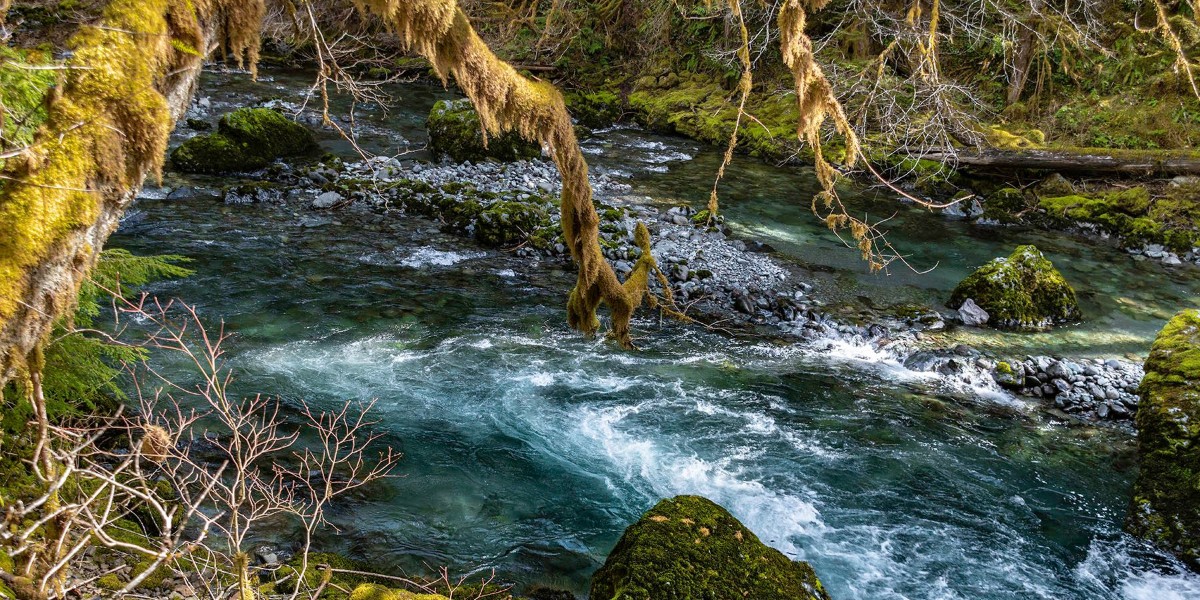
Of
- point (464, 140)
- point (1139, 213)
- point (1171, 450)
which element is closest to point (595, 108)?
point (464, 140)

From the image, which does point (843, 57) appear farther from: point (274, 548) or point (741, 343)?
point (274, 548)

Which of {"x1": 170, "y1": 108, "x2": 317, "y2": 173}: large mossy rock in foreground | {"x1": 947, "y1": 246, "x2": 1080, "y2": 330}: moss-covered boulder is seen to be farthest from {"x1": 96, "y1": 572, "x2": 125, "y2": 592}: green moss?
{"x1": 170, "y1": 108, "x2": 317, "y2": 173}: large mossy rock in foreground

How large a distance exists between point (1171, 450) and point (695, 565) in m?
4.63

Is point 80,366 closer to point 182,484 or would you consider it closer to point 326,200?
point 182,484

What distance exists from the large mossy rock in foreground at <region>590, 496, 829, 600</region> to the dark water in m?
0.94

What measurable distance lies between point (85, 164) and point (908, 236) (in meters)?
12.6

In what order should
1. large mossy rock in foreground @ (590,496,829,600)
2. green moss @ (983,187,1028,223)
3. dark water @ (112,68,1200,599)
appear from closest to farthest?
1. large mossy rock in foreground @ (590,496,829,600)
2. dark water @ (112,68,1200,599)
3. green moss @ (983,187,1028,223)

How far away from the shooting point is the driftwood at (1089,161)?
44.9 feet

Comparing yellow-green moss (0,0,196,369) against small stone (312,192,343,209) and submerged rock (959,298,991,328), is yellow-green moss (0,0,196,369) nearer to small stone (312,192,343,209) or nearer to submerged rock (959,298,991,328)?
submerged rock (959,298,991,328)

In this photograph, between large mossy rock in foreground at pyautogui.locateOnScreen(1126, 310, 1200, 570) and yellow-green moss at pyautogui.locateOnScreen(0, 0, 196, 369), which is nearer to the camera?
yellow-green moss at pyautogui.locateOnScreen(0, 0, 196, 369)

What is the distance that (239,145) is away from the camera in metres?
13.7

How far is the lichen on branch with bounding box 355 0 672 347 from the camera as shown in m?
3.27

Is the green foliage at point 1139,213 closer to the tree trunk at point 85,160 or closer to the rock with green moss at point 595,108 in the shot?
the rock with green moss at point 595,108

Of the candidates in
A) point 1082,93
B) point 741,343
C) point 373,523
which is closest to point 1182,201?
point 1082,93
